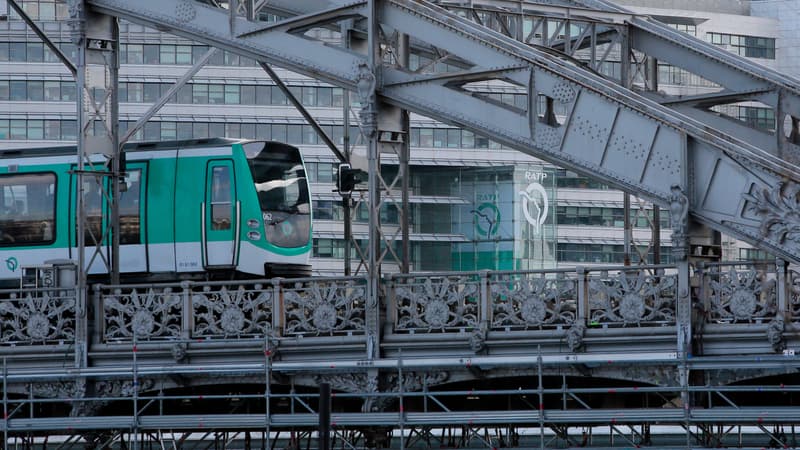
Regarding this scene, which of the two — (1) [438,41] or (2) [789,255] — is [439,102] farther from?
(2) [789,255]

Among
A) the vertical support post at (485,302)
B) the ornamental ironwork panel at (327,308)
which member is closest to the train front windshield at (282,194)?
the ornamental ironwork panel at (327,308)

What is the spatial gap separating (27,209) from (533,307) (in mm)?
13969

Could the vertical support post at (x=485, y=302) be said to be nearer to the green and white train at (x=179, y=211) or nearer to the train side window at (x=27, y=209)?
the green and white train at (x=179, y=211)

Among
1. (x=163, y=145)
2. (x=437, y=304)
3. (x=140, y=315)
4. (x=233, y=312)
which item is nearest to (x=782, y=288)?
(x=437, y=304)

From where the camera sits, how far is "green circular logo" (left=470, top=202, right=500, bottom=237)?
92812 mm

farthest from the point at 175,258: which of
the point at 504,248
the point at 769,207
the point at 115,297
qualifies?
the point at 504,248

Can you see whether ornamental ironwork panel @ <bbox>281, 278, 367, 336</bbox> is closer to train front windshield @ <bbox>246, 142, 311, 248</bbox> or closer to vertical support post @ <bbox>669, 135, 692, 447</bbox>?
vertical support post @ <bbox>669, 135, 692, 447</bbox>

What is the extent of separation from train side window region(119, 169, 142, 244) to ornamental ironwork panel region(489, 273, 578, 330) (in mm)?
10944

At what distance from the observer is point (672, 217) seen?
22.6 m

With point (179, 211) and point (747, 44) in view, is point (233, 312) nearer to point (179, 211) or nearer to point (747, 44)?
point (179, 211)

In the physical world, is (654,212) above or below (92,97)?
below

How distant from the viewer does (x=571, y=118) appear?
23469mm

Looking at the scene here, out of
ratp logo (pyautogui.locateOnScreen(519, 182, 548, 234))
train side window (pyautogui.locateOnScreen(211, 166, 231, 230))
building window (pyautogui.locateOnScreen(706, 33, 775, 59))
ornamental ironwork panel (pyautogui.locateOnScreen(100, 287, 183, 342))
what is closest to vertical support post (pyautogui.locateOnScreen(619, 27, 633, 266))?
train side window (pyautogui.locateOnScreen(211, 166, 231, 230))

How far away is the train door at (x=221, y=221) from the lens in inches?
1259
